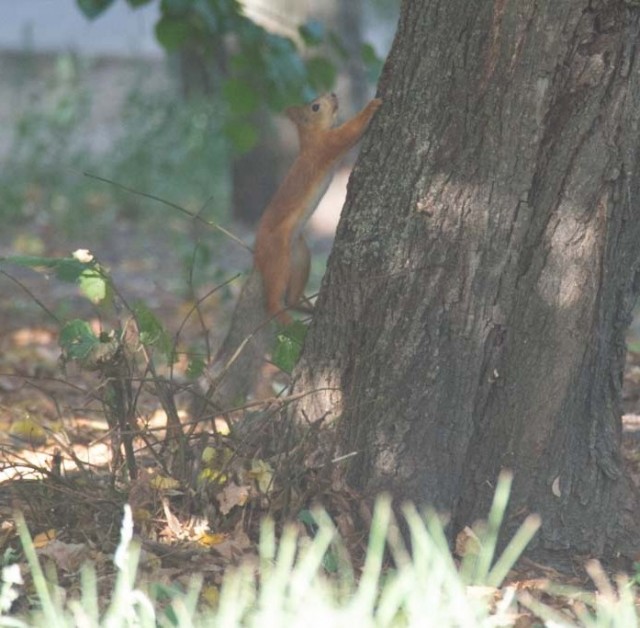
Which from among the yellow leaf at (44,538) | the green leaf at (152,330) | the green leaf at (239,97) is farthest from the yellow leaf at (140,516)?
the green leaf at (239,97)

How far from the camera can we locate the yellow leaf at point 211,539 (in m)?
3.02

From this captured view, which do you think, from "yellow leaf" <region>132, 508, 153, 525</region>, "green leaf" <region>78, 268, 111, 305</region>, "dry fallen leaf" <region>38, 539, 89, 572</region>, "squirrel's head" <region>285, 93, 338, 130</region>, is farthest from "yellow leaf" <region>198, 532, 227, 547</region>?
"squirrel's head" <region>285, 93, 338, 130</region>

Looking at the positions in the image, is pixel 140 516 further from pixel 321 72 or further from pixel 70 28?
pixel 70 28

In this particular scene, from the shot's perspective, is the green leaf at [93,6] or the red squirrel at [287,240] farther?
the green leaf at [93,6]

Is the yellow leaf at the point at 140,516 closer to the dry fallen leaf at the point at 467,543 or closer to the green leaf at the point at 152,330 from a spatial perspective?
the green leaf at the point at 152,330

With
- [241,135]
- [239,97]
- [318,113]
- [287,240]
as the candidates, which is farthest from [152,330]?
[241,135]

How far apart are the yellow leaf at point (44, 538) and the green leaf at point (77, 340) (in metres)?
0.44

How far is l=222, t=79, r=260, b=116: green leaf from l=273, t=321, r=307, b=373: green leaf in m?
1.57

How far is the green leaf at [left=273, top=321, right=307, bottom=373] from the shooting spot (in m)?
3.40

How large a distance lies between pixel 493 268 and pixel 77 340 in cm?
102

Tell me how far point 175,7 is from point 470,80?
83.6 inches

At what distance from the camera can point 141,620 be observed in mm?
2221

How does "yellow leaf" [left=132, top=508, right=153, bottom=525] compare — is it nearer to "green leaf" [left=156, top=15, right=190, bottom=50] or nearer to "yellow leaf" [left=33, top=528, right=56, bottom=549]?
"yellow leaf" [left=33, top=528, right=56, bottom=549]

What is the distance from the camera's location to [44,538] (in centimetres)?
302
